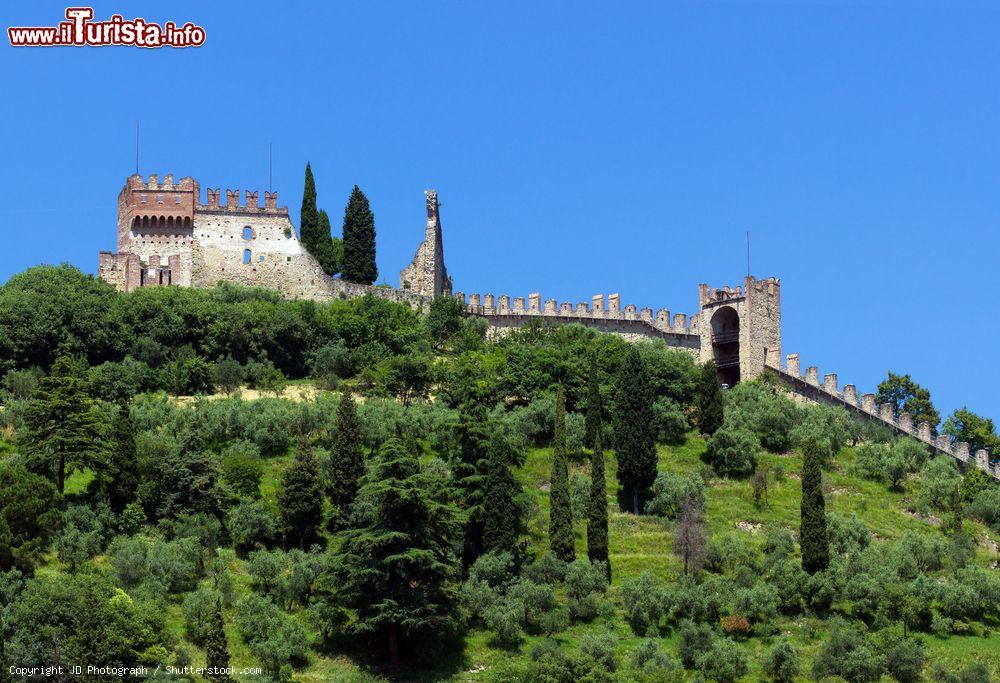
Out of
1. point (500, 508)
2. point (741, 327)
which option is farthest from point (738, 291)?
point (500, 508)

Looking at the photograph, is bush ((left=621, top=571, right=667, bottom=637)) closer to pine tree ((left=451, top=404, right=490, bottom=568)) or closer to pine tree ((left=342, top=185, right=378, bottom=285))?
pine tree ((left=451, top=404, right=490, bottom=568))

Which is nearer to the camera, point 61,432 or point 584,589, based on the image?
point 584,589

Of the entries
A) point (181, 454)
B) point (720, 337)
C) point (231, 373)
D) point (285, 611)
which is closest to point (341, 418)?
point (181, 454)

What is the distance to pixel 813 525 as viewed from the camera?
172 feet

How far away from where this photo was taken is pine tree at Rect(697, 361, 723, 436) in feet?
216

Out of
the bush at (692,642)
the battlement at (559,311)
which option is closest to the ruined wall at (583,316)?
the battlement at (559,311)

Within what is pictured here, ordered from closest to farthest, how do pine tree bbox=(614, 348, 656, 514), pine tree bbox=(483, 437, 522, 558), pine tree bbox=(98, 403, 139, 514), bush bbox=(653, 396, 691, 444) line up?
pine tree bbox=(483, 437, 522, 558) < pine tree bbox=(98, 403, 139, 514) < pine tree bbox=(614, 348, 656, 514) < bush bbox=(653, 396, 691, 444)

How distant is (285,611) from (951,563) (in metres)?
20.9

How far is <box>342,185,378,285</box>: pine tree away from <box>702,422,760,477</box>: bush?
2240cm

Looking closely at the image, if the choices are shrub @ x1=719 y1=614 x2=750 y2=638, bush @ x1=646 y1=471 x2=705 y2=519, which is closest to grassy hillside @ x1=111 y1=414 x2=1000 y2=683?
shrub @ x1=719 y1=614 x2=750 y2=638

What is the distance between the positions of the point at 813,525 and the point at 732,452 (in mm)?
10090

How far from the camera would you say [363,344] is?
7225 centimetres

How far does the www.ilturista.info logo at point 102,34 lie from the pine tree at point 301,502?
14.1 meters

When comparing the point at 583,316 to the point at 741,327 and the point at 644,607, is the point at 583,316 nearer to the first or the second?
the point at 741,327
